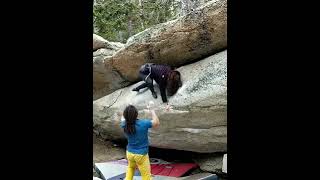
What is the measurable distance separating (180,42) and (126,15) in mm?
7584

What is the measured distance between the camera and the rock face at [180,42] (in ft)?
23.3

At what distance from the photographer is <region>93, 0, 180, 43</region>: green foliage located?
47.4 ft

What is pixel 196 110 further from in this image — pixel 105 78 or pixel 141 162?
pixel 105 78

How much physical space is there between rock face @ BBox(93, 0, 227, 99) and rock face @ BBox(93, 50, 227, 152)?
0.21m

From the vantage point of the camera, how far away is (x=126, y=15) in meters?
14.7

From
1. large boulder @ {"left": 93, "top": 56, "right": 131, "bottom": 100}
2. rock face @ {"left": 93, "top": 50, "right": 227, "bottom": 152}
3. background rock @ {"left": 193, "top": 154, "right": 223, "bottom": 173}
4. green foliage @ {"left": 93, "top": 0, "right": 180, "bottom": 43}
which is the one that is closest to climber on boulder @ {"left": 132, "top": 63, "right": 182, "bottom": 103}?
rock face @ {"left": 93, "top": 50, "right": 227, "bottom": 152}

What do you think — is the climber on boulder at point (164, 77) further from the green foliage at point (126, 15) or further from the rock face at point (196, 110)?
the green foliage at point (126, 15)

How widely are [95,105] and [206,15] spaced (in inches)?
125

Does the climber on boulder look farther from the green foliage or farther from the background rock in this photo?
the green foliage

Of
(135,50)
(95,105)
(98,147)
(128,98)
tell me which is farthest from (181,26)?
(98,147)

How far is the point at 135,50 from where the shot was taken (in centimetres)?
795

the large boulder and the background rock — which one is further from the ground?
the large boulder

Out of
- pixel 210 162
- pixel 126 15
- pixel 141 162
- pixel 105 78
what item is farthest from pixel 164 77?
pixel 126 15
